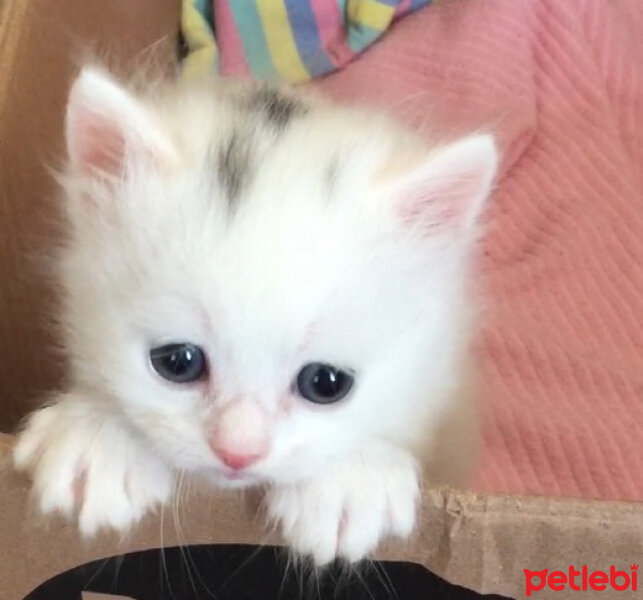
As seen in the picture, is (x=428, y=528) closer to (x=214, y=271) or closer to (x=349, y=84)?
(x=214, y=271)

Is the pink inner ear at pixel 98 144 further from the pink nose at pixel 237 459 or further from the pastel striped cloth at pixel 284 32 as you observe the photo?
the pastel striped cloth at pixel 284 32

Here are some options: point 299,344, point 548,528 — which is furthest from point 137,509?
point 548,528

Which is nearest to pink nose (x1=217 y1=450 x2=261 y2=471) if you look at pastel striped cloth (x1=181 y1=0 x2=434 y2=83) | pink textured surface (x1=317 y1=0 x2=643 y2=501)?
pink textured surface (x1=317 y1=0 x2=643 y2=501)

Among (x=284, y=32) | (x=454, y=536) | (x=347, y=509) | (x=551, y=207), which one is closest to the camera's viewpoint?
(x=454, y=536)

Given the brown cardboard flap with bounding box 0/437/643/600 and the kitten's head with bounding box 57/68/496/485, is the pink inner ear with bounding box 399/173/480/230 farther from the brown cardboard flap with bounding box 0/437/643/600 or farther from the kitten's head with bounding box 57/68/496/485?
the brown cardboard flap with bounding box 0/437/643/600

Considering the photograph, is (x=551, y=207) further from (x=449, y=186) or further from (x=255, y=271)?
(x=255, y=271)

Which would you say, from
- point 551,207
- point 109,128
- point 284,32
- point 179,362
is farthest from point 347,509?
point 284,32
